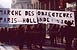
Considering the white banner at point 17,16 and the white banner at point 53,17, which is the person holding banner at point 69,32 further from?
the white banner at point 17,16

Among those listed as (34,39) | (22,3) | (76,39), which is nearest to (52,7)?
(34,39)

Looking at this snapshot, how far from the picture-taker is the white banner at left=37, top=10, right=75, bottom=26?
1083 centimetres

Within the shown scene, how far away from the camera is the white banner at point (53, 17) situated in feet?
35.5

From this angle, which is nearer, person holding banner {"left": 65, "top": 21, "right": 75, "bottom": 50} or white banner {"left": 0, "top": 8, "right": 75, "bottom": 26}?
white banner {"left": 0, "top": 8, "right": 75, "bottom": 26}

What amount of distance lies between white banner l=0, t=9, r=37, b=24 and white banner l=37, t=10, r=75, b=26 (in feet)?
1.19

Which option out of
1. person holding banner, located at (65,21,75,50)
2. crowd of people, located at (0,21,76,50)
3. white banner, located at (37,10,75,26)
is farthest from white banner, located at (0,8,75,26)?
crowd of people, located at (0,21,76,50)

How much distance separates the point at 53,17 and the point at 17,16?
187cm

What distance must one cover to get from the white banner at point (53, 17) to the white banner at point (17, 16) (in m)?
0.36

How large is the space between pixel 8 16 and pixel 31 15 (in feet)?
3.79

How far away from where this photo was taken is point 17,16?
10602 millimetres

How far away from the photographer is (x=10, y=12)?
10547mm

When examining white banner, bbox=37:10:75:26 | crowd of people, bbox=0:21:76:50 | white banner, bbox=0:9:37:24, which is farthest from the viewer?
crowd of people, bbox=0:21:76:50

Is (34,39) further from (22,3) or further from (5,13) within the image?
(22,3)

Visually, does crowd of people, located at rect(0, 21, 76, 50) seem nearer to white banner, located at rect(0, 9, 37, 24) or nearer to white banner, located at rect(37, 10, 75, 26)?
white banner, located at rect(37, 10, 75, 26)
